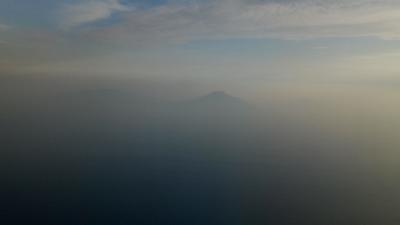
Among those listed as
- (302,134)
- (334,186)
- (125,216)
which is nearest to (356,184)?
(334,186)

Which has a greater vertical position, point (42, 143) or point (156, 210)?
point (42, 143)

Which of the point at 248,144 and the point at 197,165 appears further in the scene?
the point at 248,144

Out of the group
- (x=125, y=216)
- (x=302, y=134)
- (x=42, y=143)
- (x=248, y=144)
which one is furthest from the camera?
(x=302, y=134)

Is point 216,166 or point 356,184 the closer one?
point 356,184

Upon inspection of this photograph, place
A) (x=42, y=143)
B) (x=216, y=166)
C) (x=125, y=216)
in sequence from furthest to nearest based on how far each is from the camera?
(x=42, y=143) < (x=216, y=166) < (x=125, y=216)

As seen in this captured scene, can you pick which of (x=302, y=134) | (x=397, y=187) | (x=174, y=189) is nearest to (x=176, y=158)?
(x=174, y=189)

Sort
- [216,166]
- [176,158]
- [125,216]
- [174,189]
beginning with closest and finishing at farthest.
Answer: [125,216], [174,189], [216,166], [176,158]

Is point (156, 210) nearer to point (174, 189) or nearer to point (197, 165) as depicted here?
point (174, 189)

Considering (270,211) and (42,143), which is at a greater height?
(42,143)

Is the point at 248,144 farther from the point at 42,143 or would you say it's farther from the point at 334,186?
the point at 42,143
